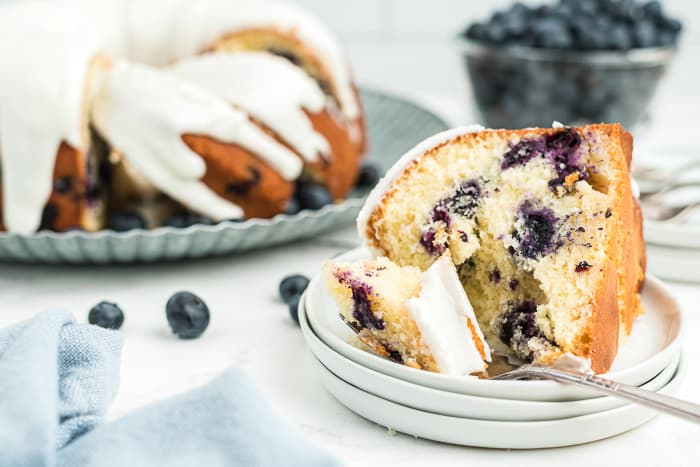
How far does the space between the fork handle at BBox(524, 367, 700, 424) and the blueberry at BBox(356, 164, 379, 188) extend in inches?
39.4

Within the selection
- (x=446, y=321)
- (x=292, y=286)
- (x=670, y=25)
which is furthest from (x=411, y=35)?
(x=446, y=321)

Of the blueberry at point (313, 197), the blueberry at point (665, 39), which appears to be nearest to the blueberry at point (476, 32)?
the blueberry at point (665, 39)

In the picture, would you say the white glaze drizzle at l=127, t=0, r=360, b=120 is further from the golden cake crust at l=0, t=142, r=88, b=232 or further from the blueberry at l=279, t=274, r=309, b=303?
the blueberry at l=279, t=274, r=309, b=303

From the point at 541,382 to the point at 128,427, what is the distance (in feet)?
1.29

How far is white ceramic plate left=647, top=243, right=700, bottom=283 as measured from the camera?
57.0 inches

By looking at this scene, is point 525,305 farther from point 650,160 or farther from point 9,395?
point 650,160

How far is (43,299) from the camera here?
4.58ft

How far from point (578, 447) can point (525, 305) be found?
20 cm

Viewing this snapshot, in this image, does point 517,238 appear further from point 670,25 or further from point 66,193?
point 670,25

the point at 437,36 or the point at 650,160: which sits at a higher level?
the point at 650,160

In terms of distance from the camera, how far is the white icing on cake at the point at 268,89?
1.61m

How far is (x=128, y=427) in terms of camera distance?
0.86 metres

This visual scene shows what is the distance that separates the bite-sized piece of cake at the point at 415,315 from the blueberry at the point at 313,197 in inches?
25.0

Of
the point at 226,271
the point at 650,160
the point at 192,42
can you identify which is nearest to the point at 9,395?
the point at 226,271
